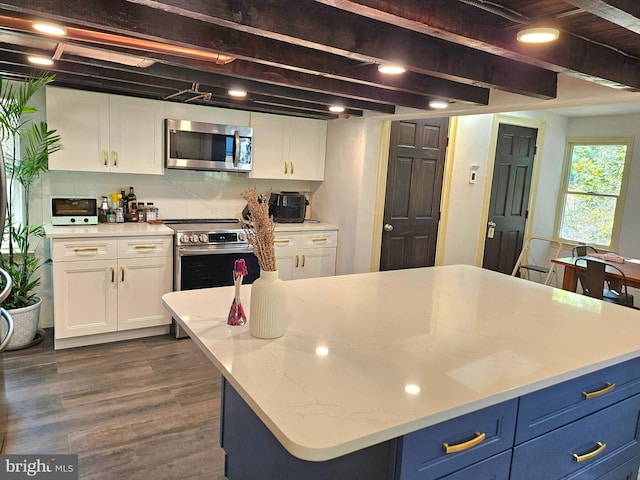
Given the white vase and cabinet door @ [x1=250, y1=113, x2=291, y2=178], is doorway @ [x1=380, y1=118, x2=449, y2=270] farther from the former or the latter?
the white vase

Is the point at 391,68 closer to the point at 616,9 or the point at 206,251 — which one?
the point at 616,9

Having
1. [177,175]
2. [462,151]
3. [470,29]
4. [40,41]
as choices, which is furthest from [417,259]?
[40,41]

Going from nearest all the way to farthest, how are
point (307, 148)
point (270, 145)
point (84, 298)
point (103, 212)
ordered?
1. point (84, 298)
2. point (103, 212)
3. point (270, 145)
4. point (307, 148)

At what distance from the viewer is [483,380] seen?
54.6 inches

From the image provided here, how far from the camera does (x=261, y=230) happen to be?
1522 mm

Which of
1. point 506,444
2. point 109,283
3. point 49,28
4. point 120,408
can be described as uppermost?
point 49,28

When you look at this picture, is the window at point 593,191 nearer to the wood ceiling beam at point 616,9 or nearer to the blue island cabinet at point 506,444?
the blue island cabinet at point 506,444

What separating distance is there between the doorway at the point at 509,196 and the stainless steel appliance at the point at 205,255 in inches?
121

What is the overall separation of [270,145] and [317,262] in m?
1.25

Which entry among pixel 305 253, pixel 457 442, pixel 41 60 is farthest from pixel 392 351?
pixel 305 253

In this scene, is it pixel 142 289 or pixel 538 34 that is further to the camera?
pixel 142 289

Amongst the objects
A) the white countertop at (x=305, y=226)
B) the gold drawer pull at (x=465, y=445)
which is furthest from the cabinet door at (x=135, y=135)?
the gold drawer pull at (x=465, y=445)

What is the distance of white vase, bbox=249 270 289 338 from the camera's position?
1567 millimetres

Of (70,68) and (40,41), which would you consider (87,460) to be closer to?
(40,41)
